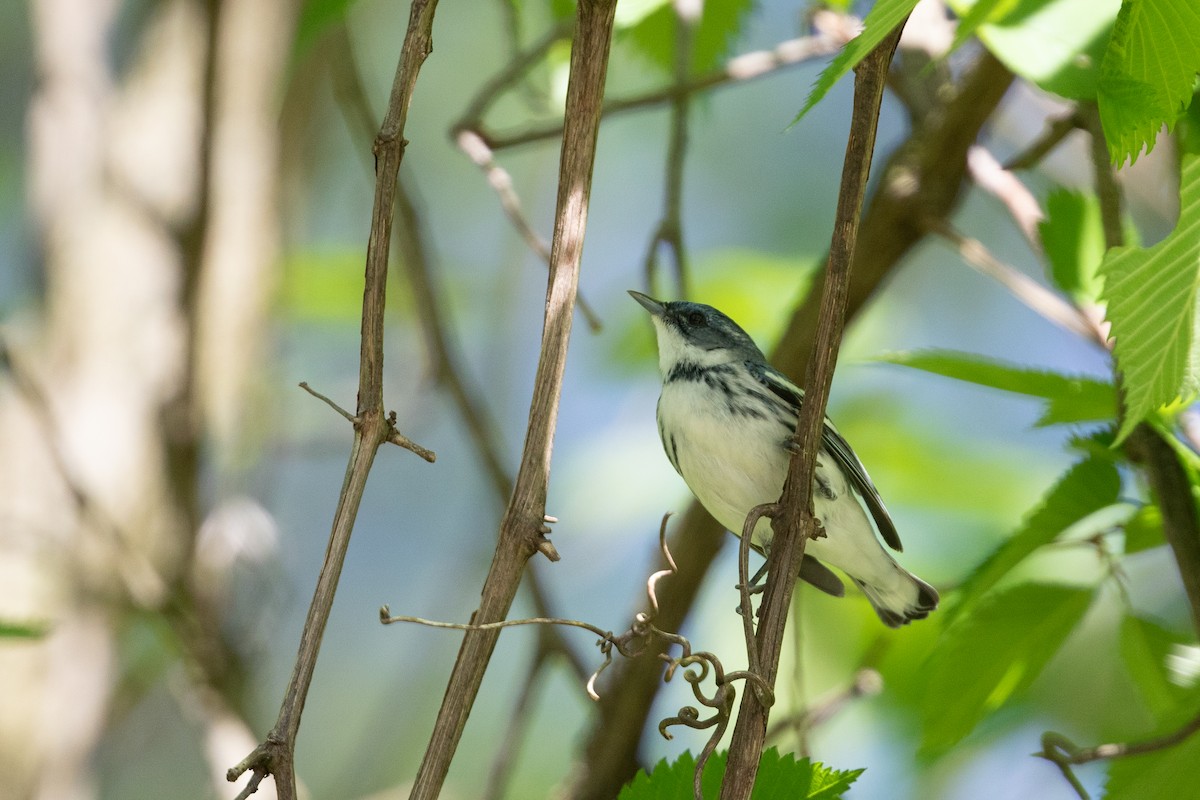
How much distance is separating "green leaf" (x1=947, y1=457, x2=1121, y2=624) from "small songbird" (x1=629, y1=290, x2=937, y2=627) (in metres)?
0.67

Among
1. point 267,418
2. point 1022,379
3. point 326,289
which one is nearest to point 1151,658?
point 1022,379

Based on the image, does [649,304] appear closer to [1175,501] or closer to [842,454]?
[842,454]

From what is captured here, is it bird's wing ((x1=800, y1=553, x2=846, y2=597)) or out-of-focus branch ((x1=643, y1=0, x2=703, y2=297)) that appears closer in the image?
out-of-focus branch ((x1=643, y1=0, x2=703, y2=297))

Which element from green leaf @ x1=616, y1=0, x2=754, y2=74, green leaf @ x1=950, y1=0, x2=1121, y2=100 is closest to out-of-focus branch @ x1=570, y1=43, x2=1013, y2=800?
green leaf @ x1=616, y1=0, x2=754, y2=74

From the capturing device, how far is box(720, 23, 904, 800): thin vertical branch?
1355 millimetres

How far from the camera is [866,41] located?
1.09m

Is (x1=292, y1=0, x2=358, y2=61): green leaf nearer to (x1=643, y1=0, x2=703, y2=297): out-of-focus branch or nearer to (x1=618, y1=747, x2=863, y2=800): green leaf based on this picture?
(x1=643, y1=0, x2=703, y2=297): out-of-focus branch

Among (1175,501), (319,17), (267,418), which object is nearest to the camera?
(1175,501)

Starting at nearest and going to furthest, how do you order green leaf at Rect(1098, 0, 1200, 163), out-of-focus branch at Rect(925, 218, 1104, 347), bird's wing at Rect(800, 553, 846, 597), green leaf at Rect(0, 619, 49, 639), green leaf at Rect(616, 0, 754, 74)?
green leaf at Rect(1098, 0, 1200, 163) < green leaf at Rect(0, 619, 49, 639) < out-of-focus branch at Rect(925, 218, 1104, 347) < green leaf at Rect(616, 0, 754, 74) < bird's wing at Rect(800, 553, 846, 597)

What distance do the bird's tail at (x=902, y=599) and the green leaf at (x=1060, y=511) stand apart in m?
1.23

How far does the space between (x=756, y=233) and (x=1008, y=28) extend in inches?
189

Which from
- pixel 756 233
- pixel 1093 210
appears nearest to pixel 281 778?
pixel 1093 210

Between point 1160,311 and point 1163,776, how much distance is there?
0.94 meters

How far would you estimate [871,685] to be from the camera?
270 centimetres
